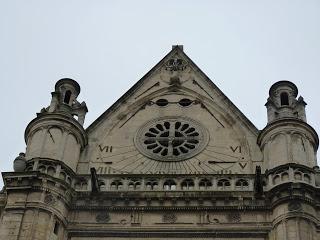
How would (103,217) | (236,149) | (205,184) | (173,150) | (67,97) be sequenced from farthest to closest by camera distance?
1. (67,97)
2. (173,150)
3. (236,149)
4. (205,184)
5. (103,217)

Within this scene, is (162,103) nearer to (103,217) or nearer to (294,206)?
(103,217)

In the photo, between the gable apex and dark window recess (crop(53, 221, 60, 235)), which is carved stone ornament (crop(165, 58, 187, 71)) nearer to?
the gable apex

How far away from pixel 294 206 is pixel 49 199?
7.84 metres

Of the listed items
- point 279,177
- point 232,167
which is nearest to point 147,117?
point 232,167

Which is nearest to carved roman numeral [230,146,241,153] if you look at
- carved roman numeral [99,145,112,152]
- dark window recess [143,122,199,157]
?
dark window recess [143,122,199,157]

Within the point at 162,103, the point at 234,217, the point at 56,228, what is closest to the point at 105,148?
the point at 162,103

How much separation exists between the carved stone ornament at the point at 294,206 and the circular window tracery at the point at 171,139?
16.3ft

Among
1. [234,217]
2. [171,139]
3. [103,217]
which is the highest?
[171,139]

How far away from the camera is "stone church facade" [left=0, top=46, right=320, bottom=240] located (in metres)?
24.7

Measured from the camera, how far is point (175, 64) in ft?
108

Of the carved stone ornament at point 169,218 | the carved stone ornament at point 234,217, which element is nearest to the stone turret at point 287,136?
the carved stone ornament at point 234,217

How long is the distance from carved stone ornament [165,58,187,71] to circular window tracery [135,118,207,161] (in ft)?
11.0

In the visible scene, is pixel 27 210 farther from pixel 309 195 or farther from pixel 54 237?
pixel 309 195

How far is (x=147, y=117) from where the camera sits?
30344 millimetres
